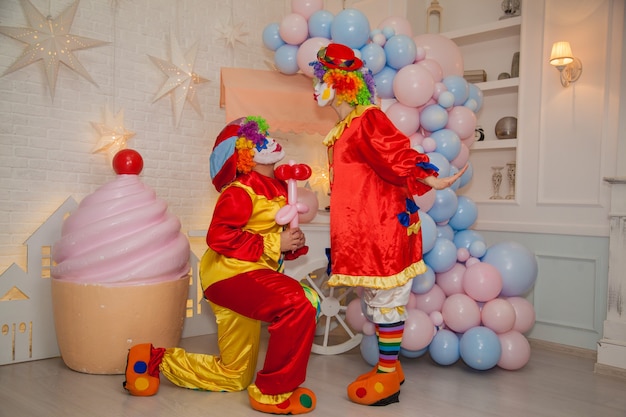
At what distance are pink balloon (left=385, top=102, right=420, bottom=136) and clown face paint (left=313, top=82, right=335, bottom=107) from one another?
0.83 meters

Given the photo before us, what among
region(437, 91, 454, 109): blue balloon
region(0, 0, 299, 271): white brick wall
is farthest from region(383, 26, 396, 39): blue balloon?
region(0, 0, 299, 271): white brick wall

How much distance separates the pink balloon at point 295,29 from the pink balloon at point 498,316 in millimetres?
2069

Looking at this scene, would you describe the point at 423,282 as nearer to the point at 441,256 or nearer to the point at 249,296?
the point at 441,256

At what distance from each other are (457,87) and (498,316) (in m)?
1.47

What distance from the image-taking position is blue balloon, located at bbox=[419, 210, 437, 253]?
3.23 m

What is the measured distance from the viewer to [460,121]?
11.9ft

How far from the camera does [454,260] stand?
3.45 meters

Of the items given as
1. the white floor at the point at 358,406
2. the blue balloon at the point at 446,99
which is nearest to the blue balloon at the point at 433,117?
the blue balloon at the point at 446,99

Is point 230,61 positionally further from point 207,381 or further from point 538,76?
point 207,381

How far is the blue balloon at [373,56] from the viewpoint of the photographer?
3449 mm

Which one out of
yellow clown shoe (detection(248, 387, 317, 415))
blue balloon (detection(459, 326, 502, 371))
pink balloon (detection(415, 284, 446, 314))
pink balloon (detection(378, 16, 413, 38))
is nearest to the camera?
yellow clown shoe (detection(248, 387, 317, 415))

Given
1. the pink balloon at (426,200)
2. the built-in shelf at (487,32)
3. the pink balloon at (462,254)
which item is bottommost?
the pink balloon at (462,254)

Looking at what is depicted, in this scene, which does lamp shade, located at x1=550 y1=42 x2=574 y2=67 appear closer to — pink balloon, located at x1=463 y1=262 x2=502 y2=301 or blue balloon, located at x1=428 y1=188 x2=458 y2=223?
blue balloon, located at x1=428 y1=188 x2=458 y2=223

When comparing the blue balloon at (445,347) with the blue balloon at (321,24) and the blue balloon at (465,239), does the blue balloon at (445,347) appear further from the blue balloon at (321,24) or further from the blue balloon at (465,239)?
the blue balloon at (321,24)
